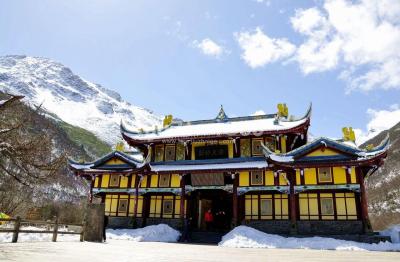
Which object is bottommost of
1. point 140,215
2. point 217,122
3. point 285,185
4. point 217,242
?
point 217,242

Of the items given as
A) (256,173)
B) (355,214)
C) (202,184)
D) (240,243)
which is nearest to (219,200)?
(202,184)

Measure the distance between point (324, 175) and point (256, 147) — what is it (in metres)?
5.36

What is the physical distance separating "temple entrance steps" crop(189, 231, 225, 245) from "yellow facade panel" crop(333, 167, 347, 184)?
786 centimetres

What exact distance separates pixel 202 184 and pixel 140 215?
5.39 m

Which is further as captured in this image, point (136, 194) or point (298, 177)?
point (136, 194)

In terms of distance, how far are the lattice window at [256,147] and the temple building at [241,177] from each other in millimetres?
71

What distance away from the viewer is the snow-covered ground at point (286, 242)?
16.9 meters

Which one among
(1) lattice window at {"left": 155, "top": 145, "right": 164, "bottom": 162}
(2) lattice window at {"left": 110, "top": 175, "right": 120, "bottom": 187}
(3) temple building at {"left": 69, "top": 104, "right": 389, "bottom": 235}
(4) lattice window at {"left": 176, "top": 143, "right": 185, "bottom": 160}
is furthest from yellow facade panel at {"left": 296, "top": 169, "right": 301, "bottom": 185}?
(2) lattice window at {"left": 110, "top": 175, "right": 120, "bottom": 187}

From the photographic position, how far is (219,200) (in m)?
26.8

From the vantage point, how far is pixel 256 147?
24750 millimetres

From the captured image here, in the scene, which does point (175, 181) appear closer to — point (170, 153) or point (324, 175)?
point (170, 153)

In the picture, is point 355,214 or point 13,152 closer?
point 13,152

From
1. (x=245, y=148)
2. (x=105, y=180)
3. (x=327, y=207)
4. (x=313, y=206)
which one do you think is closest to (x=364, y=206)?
(x=327, y=207)

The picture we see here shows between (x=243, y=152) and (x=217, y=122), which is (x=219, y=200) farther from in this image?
(x=217, y=122)
